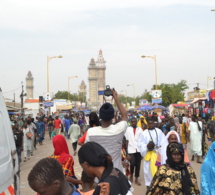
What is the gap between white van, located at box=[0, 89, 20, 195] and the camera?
4366 millimetres

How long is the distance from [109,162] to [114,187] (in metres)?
0.18

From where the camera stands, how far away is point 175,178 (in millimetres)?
5066

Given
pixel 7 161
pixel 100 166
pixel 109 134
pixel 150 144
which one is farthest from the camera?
pixel 150 144

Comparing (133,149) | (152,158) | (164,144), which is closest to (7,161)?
(164,144)

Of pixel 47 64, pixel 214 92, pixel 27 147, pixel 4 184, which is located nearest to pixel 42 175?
pixel 4 184

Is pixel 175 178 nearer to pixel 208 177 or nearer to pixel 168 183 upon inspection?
pixel 168 183

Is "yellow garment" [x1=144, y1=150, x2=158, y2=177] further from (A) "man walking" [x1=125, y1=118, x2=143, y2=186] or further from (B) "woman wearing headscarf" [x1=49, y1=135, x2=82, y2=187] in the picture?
(B) "woman wearing headscarf" [x1=49, y1=135, x2=82, y2=187]

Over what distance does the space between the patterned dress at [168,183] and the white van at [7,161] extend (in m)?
1.55

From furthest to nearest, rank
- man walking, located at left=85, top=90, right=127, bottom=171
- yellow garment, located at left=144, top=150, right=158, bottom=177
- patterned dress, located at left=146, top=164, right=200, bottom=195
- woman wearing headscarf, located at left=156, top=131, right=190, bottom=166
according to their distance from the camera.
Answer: yellow garment, located at left=144, top=150, right=158, bottom=177, woman wearing headscarf, located at left=156, top=131, right=190, bottom=166, patterned dress, located at left=146, top=164, right=200, bottom=195, man walking, located at left=85, top=90, right=127, bottom=171

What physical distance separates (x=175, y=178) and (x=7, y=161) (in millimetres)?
1859

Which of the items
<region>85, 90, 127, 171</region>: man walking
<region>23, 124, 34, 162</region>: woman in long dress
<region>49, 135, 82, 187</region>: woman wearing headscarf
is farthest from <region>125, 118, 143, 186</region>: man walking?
<region>23, 124, 34, 162</region>: woman in long dress

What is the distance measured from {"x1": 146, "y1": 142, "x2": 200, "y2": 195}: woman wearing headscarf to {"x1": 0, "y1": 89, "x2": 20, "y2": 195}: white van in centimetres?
154

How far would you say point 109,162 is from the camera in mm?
Answer: 3076

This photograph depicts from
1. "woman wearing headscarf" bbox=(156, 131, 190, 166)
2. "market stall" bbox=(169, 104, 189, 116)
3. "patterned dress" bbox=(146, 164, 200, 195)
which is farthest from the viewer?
"market stall" bbox=(169, 104, 189, 116)
